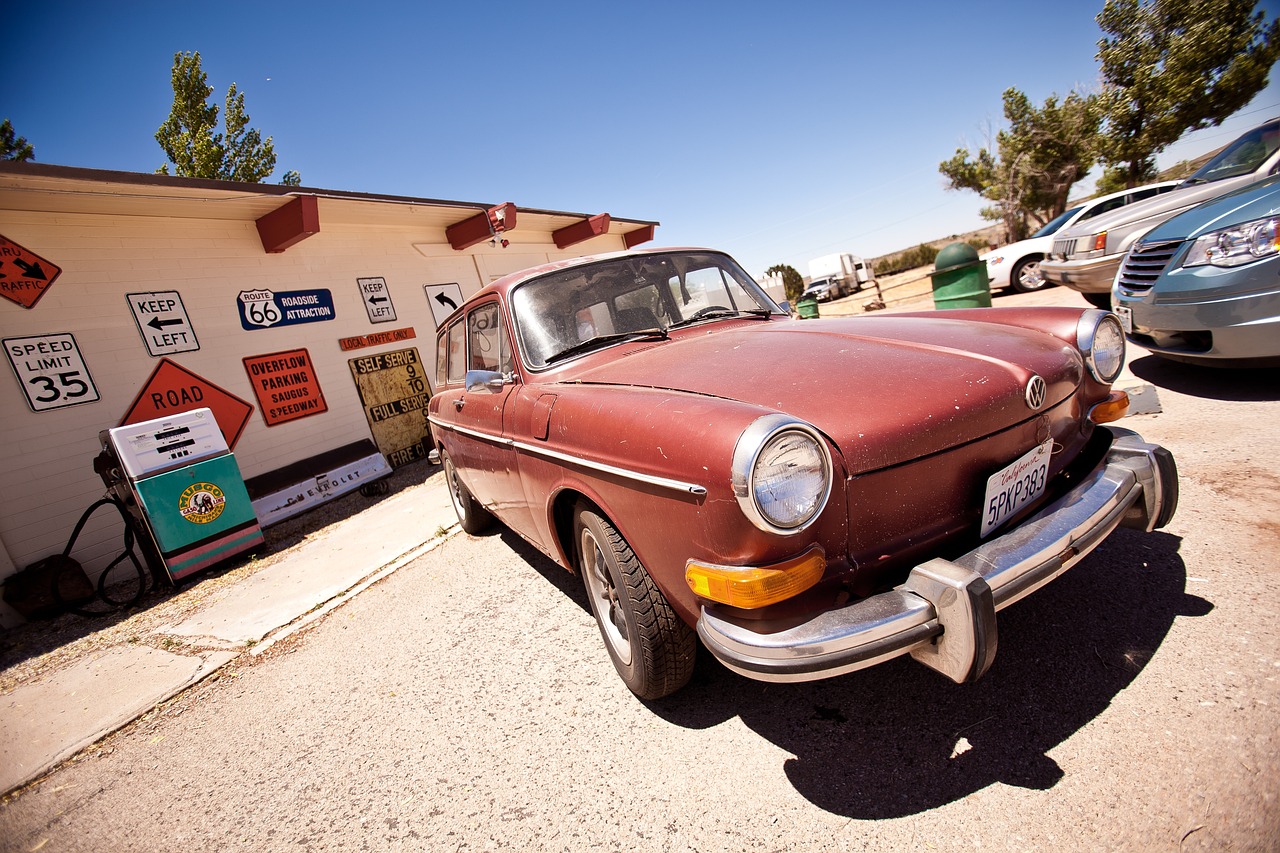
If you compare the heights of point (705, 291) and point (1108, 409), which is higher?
point (705, 291)

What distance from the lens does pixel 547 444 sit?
7.52 feet

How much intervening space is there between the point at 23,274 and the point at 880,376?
769cm

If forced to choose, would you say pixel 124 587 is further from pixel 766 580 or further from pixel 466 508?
pixel 766 580

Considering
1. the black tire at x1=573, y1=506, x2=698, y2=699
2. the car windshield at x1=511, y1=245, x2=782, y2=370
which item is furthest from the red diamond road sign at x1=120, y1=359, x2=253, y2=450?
the black tire at x1=573, y1=506, x2=698, y2=699

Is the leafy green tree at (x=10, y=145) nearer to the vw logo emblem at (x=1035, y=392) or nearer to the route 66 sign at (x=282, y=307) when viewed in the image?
the route 66 sign at (x=282, y=307)

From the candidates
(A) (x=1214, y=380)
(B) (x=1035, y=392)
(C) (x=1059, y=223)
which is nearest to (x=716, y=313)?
(B) (x=1035, y=392)

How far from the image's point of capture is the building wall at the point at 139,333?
5316 millimetres

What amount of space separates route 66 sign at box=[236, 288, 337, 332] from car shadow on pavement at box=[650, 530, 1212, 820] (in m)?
7.41

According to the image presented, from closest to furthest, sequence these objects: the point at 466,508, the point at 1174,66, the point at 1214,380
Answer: the point at 1214,380
the point at 466,508
the point at 1174,66

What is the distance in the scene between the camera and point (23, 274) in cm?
541

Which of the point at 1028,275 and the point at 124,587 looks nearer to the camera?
the point at 124,587

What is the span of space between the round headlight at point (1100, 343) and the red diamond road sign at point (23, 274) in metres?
8.26

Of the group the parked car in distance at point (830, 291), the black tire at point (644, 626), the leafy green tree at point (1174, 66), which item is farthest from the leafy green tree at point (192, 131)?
the leafy green tree at point (1174, 66)

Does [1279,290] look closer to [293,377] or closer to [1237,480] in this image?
[1237,480]
